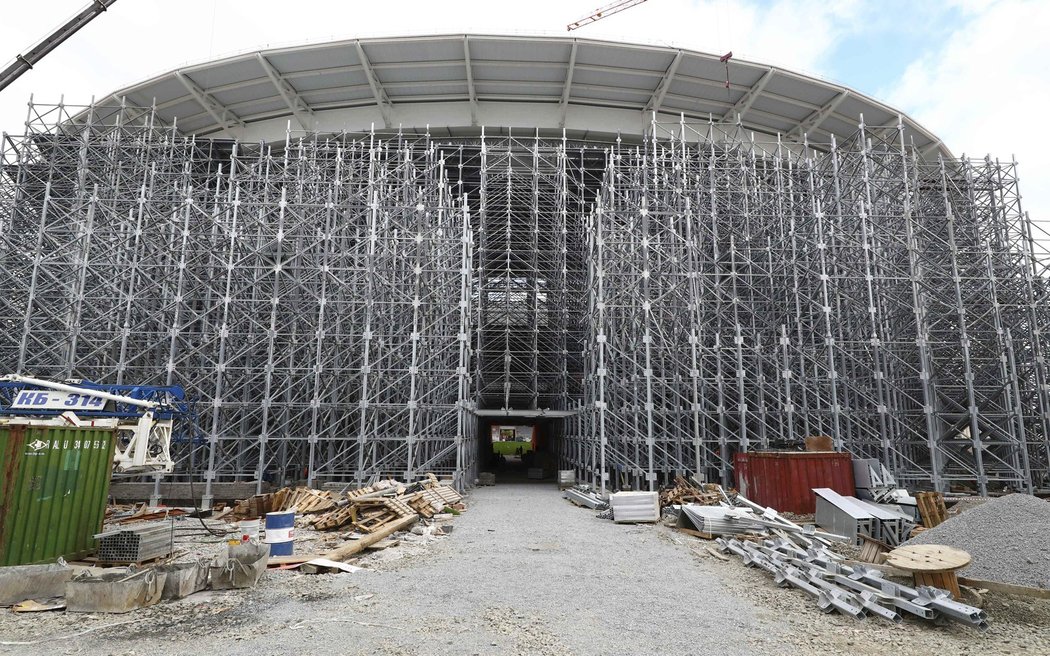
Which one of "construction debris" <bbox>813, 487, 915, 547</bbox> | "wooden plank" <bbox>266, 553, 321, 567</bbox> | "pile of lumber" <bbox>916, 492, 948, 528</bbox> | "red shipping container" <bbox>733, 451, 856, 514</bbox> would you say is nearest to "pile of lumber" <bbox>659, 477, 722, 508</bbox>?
"red shipping container" <bbox>733, 451, 856, 514</bbox>

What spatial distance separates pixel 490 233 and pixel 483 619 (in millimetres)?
21086

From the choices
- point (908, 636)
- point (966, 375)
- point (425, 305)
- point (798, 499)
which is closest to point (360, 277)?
point (425, 305)

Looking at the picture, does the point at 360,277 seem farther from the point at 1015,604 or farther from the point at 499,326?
the point at 1015,604

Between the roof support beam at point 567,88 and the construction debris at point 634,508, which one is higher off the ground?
the roof support beam at point 567,88

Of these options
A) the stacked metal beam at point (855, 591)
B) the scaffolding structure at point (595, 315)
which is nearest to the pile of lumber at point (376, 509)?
the scaffolding structure at point (595, 315)

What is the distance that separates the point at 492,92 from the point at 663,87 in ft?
24.0

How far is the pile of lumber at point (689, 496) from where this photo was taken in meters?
14.2

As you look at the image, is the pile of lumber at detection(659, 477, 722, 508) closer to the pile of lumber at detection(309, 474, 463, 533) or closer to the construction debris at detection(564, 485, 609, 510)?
the construction debris at detection(564, 485, 609, 510)

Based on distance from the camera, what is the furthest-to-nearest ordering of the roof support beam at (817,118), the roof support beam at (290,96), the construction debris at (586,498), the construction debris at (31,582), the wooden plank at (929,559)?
the roof support beam at (817,118) → the roof support beam at (290,96) → the construction debris at (586,498) → the wooden plank at (929,559) → the construction debris at (31,582)

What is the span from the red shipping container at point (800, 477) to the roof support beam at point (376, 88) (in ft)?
66.6

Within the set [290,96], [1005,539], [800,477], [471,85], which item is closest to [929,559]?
[1005,539]

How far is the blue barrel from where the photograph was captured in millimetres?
8828

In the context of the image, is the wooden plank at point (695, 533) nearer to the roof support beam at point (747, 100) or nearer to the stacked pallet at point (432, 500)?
the stacked pallet at point (432, 500)

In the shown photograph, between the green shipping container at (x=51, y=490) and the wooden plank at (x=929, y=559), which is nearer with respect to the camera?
the wooden plank at (x=929, y=559)
